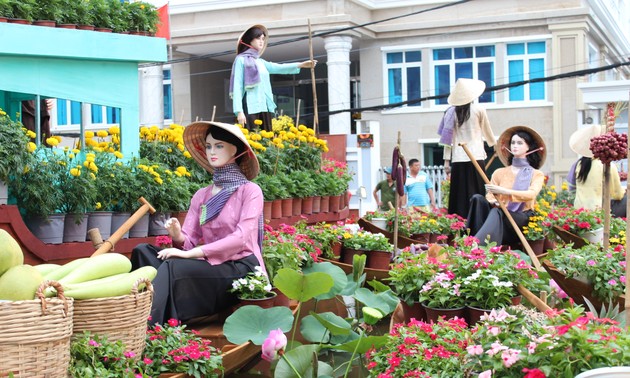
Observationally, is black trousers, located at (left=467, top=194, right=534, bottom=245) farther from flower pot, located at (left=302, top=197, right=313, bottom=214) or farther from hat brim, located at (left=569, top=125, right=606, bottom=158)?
hat brim, located at (left=569, top=125, right=606, bottom=158)

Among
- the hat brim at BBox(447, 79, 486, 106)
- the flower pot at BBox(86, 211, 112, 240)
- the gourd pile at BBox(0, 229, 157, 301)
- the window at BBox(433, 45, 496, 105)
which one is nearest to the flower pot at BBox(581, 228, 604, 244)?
the hat brim at BBox(447, 79, 486, 106)

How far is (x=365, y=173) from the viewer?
1381 cm

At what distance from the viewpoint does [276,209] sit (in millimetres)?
9039

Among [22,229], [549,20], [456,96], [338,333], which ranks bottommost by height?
[338,333]

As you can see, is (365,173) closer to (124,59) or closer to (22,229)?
(124,59)

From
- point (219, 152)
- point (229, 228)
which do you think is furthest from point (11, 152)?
point (229, 228)

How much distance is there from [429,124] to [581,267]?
66.8ft

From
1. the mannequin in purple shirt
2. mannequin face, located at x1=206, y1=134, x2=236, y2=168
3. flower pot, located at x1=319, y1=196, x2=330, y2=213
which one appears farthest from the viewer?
flower pot, located at x1=319, y1=196, x2=330, y2=213

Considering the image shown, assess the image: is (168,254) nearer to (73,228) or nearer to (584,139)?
(73,228)

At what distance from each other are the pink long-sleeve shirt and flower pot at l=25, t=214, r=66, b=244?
894 mm

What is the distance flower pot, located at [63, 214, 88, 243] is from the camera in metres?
6.64

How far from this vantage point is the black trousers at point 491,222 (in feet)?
27.7

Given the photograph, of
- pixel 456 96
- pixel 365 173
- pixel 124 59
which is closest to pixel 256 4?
pixel 365 173

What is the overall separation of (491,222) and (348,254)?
1.37 metres
